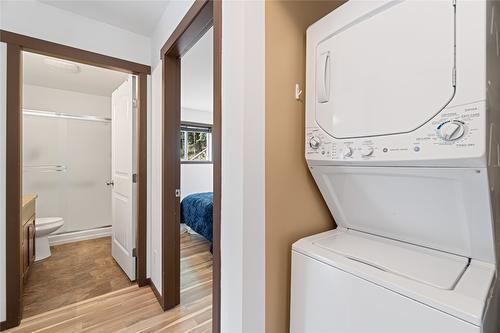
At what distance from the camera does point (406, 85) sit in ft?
2.36

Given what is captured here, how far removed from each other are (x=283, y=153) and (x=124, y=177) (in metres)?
1.99

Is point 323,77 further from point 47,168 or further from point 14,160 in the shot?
point 47,168

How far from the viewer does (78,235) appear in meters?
3.51

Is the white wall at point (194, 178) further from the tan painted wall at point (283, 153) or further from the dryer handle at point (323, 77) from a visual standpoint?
the dryer handle at point (323, 77)

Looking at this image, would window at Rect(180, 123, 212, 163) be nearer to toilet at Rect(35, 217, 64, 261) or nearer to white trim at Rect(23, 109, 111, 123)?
white trim at Rect(23, 109, 111, 123)

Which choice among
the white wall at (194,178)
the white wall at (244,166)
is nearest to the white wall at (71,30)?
the white wall at (244,166)

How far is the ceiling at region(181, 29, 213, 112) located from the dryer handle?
4.40 ft

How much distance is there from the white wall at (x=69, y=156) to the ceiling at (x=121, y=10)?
2119mm

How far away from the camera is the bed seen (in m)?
2.92

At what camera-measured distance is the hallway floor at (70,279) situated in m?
1.98

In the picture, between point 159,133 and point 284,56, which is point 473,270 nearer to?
point 284,56

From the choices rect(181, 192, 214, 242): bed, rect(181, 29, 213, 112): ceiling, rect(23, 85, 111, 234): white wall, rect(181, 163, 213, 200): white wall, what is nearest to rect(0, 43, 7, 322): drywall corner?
rect(181, 29, 213, 112): ceiling

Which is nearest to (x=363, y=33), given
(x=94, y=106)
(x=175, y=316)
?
(x=175, y=316)

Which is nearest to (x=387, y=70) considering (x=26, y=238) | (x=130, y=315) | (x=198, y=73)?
(x=130, y=315)
